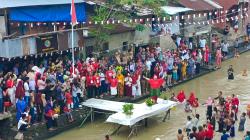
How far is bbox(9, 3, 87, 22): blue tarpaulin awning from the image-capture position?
24.8 m

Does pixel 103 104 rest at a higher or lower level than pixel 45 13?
lower

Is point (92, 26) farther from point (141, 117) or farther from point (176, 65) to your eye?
point (141, 117)

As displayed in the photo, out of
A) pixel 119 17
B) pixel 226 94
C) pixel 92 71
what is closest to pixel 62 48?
pixel 92 71

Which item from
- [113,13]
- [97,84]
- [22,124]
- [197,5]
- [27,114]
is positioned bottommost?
[22,124]

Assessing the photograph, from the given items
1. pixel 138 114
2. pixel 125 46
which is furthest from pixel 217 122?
pixel 125 46

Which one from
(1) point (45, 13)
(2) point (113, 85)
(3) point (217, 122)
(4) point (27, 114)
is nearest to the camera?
(4) point (27, 114)

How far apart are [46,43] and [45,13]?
68.8 inches

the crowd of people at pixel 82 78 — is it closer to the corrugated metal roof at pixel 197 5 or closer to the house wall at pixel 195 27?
the house wall at pixel 195 27

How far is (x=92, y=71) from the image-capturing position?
25.2 metres

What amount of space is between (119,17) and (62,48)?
4759 mm

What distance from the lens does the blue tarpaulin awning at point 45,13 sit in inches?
975

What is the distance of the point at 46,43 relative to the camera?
2570cm

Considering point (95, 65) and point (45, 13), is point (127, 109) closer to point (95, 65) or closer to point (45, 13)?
point (95, 65)

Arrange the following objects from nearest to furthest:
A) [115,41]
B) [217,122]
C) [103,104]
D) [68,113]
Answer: [217,122], [68,113], [103,104], [115,41]
